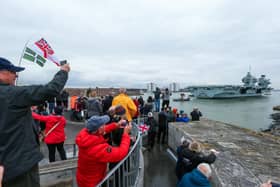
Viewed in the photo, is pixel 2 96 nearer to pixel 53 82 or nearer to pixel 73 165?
pixel 53 82

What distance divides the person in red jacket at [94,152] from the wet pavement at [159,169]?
10.5ft

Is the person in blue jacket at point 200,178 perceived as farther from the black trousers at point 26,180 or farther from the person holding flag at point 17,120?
the person holding flag at point 17,120

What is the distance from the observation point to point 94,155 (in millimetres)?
2246

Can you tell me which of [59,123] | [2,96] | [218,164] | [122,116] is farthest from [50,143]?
Result: [218,164]

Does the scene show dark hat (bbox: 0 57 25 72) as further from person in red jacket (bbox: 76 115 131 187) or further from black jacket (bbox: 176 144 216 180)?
black jacket (bbox: 176 144 216 180)

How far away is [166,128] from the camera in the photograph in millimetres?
9094

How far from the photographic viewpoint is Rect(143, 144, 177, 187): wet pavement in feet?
17.4

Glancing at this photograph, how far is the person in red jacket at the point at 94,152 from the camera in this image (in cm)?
225

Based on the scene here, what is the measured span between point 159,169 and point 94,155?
177 inches

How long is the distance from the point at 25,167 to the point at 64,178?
3.11 metres

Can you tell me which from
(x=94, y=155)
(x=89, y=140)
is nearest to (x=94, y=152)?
(x=94, y=155)

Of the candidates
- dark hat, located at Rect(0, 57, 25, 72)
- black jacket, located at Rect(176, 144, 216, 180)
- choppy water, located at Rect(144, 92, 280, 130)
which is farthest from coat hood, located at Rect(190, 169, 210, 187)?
choppy water, located at Rect(144, 92, 280, 130)

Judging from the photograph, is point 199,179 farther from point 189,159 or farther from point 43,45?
point 43,45

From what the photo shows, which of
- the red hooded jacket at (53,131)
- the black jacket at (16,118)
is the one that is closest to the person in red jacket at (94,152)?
the black jacket at (16,118)
